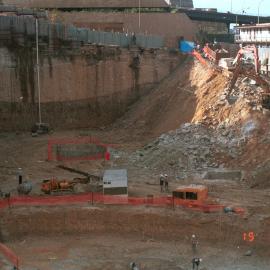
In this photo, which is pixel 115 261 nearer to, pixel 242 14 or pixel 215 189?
pixel 215 189

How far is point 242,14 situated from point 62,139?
48.0 metres

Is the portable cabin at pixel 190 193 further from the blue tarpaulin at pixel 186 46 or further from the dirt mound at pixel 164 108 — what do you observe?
the blue tarpaulin at pixel 186 46

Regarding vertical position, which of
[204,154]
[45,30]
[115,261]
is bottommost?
[115,261]

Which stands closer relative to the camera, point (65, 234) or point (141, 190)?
point (65, 234)

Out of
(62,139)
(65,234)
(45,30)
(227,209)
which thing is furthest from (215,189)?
(45,30)

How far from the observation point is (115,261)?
27984mm

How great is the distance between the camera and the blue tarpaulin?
52.2 m

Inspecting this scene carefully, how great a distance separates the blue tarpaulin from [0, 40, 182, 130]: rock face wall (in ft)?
11.0

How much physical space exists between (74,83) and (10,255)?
2024 cm

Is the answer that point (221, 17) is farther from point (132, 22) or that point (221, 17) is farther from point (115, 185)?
point (115, 185)

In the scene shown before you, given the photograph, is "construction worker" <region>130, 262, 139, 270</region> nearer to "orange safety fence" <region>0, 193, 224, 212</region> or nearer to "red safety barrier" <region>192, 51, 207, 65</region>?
"orange safety fence" <region>0, 193, 224, 212</region>

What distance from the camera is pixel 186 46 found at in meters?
52.9

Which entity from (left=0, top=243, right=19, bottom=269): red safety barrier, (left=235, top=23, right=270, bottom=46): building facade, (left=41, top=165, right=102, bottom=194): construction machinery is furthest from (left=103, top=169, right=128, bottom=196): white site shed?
(left=235, top=23, right=270, bottom=46): building facade

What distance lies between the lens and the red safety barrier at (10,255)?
2702 centimetres
